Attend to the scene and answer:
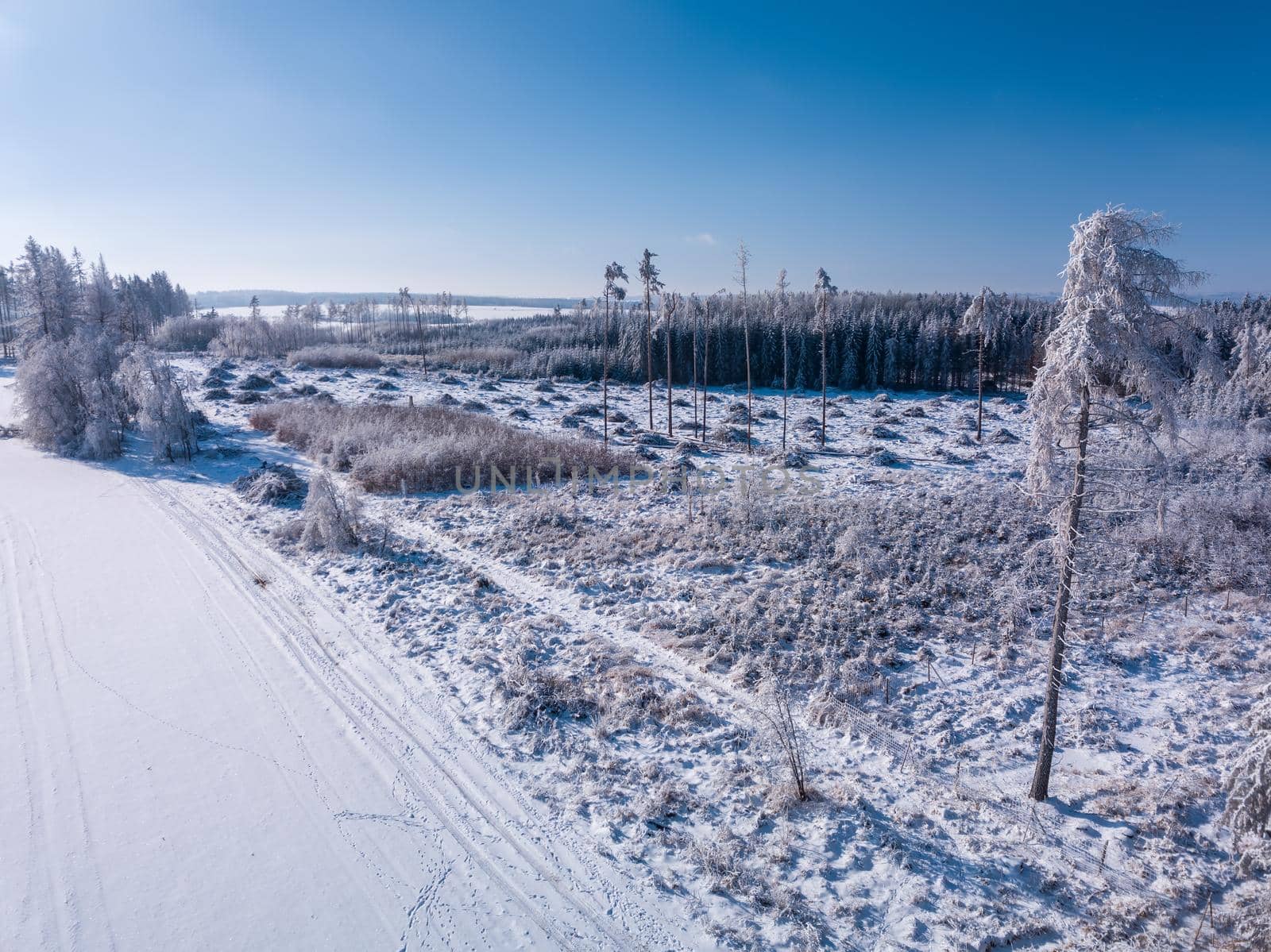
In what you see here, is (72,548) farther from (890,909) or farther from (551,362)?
(551,362)

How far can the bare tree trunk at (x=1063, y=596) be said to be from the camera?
656cm

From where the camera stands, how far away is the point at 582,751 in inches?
360

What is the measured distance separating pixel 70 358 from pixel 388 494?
824 inches

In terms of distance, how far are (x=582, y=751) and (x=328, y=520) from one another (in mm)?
11241

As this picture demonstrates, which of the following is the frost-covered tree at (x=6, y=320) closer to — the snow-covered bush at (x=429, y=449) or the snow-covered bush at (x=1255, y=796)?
the snow-covered bush at (x=429, y=449)

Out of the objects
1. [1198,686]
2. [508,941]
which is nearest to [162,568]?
[508,941]

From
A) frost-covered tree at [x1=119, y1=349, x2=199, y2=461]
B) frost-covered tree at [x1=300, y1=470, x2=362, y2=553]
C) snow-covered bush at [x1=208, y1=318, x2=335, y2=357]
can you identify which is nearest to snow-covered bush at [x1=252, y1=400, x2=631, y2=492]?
frost-covered tree at [x1=119, y1=349, x2=199, y2=461]

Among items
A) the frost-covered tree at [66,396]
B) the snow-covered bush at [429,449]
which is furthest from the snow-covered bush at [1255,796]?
the frost-covered tree at [66,396]

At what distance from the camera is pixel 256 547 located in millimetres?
17797

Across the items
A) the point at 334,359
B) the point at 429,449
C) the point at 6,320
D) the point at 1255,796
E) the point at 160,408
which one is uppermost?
the point at 6,320

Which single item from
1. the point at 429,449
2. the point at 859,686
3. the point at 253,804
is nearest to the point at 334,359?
the point at 429,449

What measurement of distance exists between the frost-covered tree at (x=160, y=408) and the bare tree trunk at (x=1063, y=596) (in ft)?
109

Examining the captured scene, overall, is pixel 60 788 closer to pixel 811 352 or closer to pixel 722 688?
pixel 722 688

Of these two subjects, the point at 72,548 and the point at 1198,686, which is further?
the point at 72,548
